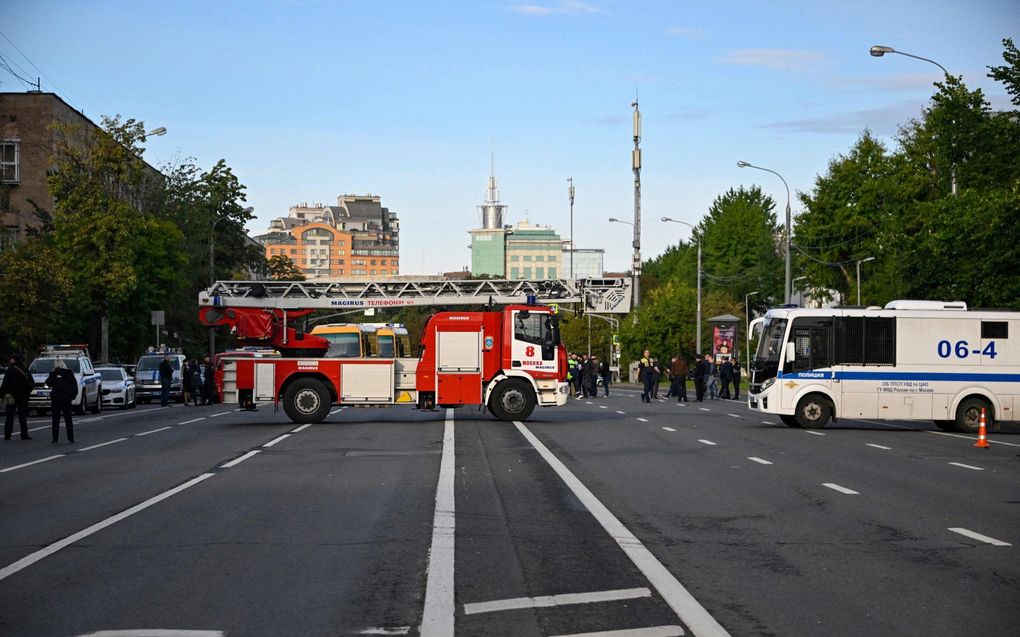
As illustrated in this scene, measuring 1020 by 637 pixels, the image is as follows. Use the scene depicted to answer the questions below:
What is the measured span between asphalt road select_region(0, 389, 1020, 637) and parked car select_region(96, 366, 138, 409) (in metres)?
22.0

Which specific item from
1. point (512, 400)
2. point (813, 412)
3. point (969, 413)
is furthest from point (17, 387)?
point (969, 413)

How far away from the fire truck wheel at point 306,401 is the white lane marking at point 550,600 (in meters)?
21.6

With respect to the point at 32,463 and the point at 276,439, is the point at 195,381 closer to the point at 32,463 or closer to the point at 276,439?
the point at 276,439

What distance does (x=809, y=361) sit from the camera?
2844 centimetres

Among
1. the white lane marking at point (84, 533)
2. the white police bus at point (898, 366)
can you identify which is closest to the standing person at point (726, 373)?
the white police bus at point (898, 366)

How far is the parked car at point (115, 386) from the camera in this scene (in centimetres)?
4288

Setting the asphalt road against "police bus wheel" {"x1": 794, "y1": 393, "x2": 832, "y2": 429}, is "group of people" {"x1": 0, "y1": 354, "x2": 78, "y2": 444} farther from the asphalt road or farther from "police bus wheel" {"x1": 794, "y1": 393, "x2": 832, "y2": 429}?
"police bus wheel" {"x1": 794, "y1": 393, "x2": 832, "y2": 429}

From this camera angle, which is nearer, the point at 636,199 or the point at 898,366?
the point at 898,366

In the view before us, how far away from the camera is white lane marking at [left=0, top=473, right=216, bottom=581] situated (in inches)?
371

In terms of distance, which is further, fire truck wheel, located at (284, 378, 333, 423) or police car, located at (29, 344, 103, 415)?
police car, located at (29, 344, 103, 415)

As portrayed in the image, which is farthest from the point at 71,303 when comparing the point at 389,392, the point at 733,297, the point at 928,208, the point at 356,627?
the point at 733,297

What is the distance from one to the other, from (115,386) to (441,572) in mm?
36518

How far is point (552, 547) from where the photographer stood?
10297mm

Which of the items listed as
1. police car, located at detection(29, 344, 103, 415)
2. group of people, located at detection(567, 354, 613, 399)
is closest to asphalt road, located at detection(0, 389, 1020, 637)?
police car, located at detection(29, 344, 103, 415)
